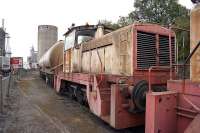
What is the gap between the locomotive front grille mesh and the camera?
7.04 m

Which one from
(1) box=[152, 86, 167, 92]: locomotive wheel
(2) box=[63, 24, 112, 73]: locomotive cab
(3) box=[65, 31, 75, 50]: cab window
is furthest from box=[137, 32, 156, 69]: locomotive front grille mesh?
(3) box=[65, 31, 75, 50]: cab window

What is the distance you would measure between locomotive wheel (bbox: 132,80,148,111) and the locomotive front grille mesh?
0.90 meters

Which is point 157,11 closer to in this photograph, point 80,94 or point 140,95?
point 80,94

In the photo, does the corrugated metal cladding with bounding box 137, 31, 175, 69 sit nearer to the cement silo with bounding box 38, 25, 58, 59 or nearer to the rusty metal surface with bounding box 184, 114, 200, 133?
the rusty metal surface with bounding box 184, 114, 200, 133

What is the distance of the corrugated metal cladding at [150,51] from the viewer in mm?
7055

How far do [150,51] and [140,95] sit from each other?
1544 mm

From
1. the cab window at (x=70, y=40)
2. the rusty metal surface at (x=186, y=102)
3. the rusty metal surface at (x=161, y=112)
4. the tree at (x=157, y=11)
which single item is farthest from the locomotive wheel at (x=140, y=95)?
the tree at (x=157, y=11)

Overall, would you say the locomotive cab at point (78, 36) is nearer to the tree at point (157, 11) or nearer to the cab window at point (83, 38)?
the cab window at point (83, 38)

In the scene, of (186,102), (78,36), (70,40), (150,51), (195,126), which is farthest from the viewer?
(70,40)

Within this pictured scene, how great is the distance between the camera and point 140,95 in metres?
6.18

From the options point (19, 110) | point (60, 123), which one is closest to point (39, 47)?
point (19, 110)

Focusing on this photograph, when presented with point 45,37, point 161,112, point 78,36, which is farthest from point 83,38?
point 45,37

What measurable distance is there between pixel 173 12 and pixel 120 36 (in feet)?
108

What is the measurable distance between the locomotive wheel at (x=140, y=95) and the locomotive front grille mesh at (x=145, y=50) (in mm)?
898
